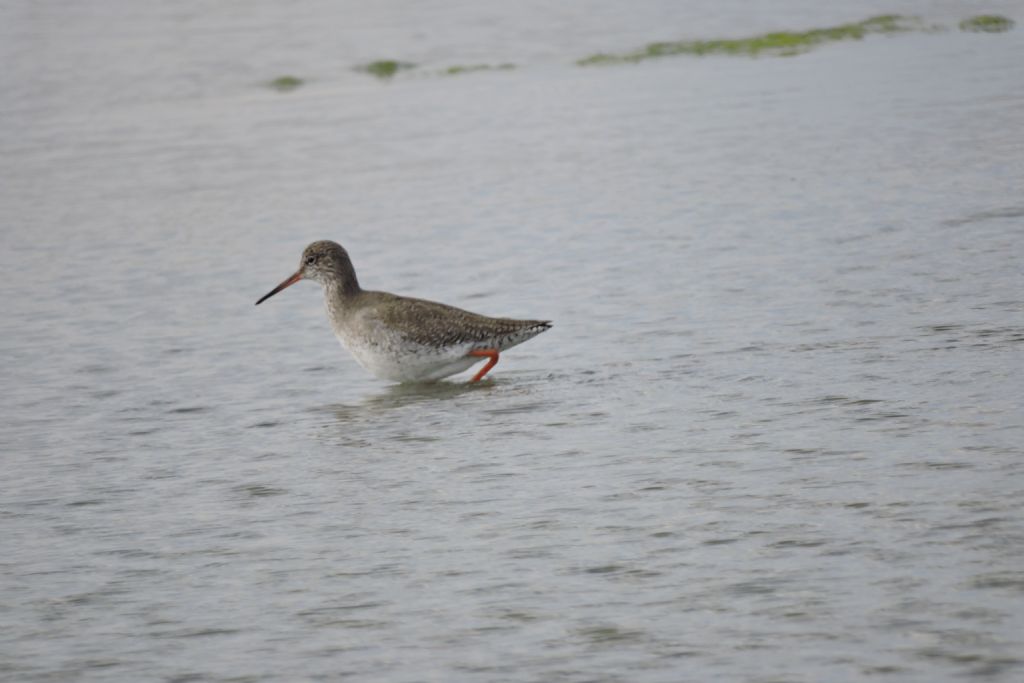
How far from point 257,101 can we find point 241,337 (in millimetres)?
14486

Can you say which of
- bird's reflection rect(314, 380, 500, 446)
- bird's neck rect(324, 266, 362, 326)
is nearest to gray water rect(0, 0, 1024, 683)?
bird's reflection rect(314, 380, 500, 446)

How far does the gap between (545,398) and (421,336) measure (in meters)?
1.26

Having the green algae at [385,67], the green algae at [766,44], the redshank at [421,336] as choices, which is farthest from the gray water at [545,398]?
the green algae at [766,44]

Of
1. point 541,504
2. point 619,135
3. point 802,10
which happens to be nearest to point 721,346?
point 541,504

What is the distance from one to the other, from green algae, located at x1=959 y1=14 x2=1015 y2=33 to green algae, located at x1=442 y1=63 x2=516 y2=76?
315 inches

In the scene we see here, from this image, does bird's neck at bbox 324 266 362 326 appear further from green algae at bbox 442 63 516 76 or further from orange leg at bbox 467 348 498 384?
green algae at bbox 442 63 516 76

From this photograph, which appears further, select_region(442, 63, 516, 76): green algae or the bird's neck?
select_region(442, 63, 516, 76): green algae

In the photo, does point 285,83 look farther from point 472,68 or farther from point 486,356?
point 486,356

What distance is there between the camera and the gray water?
6.39 m

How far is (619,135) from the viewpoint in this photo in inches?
842

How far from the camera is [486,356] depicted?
11500 millimetres

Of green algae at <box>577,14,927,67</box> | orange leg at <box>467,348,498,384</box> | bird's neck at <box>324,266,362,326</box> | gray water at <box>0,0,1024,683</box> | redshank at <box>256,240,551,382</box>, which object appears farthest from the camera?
green algae at <box>577,14,927,67</box>

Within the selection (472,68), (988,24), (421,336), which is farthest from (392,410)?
(988,24)

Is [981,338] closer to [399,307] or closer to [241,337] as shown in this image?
[399,307]
